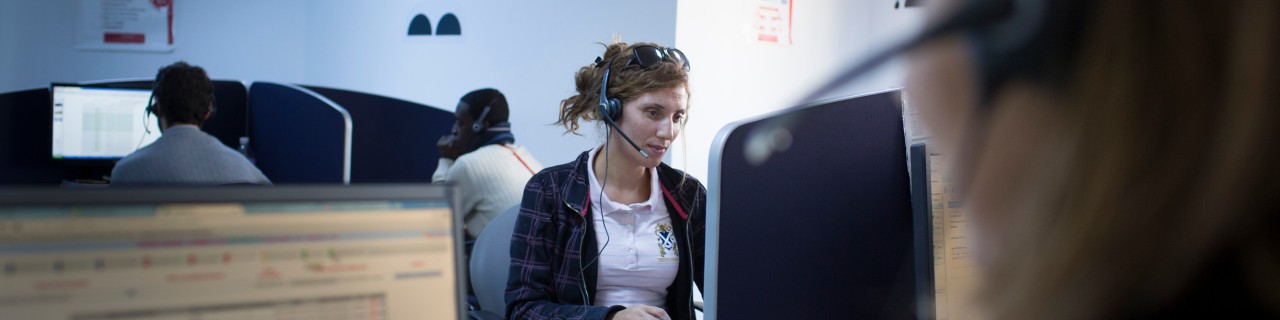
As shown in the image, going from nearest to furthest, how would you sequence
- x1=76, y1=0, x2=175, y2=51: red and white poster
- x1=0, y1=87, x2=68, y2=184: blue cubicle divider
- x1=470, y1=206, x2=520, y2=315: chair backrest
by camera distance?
1. x1=470, y1=206, x2=520, y2=315: chair backrest
2. x1=0, y1=87, x2=68, y2=184: blue cubicle divider
3. x1=76, y1=0, x2=175, y2=51: red and white poster

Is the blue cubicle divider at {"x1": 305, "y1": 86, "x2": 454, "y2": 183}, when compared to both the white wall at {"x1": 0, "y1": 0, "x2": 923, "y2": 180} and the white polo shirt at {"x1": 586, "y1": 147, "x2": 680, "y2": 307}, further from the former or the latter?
the white polo shirt at {"x1": 586, "y1": 147, "x2": 680, "y2": 307}

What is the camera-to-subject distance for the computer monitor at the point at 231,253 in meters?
0.57

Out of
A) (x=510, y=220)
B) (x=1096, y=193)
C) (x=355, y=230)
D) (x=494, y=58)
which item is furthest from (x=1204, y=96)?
(x=494, y=58)

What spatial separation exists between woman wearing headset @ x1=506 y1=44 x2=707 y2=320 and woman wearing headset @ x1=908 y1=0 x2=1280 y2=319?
4.09 ft

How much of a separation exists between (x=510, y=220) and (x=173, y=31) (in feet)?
11.8

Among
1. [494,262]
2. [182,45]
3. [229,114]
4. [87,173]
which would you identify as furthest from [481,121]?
[182,45]

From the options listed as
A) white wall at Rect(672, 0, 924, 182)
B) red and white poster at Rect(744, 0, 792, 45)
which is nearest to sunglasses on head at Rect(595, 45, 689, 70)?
white wall at Rect(672, 0, 924, 182)

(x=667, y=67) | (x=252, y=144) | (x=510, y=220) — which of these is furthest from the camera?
(x=252, y=144)

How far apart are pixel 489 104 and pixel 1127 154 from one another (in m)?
3.10

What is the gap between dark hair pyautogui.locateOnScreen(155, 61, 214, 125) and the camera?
2.84 m

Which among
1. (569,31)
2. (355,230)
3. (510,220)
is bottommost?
(510,220)

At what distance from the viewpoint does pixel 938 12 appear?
0.43 metres

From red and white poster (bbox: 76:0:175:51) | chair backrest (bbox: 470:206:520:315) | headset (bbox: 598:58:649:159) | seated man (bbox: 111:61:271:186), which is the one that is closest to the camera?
headset (bbox: 598:58:649:159)

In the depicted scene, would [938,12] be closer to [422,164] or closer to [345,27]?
[422,164]
